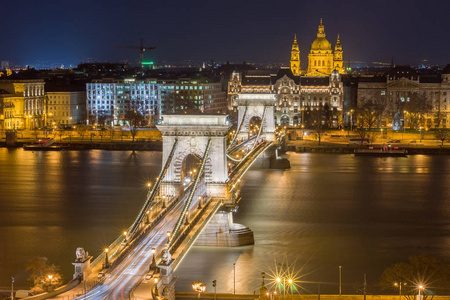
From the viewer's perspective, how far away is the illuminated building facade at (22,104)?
138ft

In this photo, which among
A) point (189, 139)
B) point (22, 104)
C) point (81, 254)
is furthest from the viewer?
point (22, 104)

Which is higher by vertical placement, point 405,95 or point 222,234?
point 405,95

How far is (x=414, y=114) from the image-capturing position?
41625 millimetres

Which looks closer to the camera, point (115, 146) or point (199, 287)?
point (199, 287)

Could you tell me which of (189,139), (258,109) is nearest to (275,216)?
(189,139)

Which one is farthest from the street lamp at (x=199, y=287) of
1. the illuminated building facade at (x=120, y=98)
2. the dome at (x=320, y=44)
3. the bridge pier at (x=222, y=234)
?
the dome at (x=320, y=44)

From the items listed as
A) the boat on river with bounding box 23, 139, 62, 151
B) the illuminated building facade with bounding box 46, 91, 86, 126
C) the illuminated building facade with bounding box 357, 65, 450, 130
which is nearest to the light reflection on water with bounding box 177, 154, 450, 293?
the boat on river with bounding box 23, 139, 62, 151

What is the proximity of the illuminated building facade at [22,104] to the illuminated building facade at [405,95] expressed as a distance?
17.2 meters

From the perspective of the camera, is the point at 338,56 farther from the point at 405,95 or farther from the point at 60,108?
the point at 60,108

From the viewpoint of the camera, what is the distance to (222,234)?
Answer: 15.5m

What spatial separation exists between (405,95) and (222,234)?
3115 cm

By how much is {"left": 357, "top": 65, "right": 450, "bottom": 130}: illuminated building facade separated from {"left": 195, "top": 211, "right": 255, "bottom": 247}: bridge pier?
27658 mm

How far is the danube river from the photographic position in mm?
14133

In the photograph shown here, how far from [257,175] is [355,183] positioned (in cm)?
396
